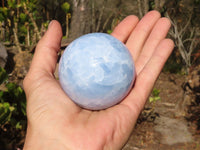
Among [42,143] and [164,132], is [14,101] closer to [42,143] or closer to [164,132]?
[42,143]

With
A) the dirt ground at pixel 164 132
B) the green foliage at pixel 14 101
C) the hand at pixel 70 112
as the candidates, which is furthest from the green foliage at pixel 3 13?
Result: the dirt ground at pixel 164 132

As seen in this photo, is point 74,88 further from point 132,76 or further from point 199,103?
point 199,103

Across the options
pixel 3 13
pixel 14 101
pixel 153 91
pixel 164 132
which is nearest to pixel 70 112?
pixel 14 101

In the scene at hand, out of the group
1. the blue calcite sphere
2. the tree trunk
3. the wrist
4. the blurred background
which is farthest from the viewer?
the tree trunk

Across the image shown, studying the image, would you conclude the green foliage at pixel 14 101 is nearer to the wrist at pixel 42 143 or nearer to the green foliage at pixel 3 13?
the wrist at pixel 42 143

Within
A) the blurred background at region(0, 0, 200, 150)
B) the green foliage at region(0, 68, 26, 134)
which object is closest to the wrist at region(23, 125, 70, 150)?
the blurred background at region(0, 0, 200, 150)

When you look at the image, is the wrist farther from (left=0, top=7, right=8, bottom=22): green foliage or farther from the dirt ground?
(left=0, top=7, right=8, bottom=22): green foliage
